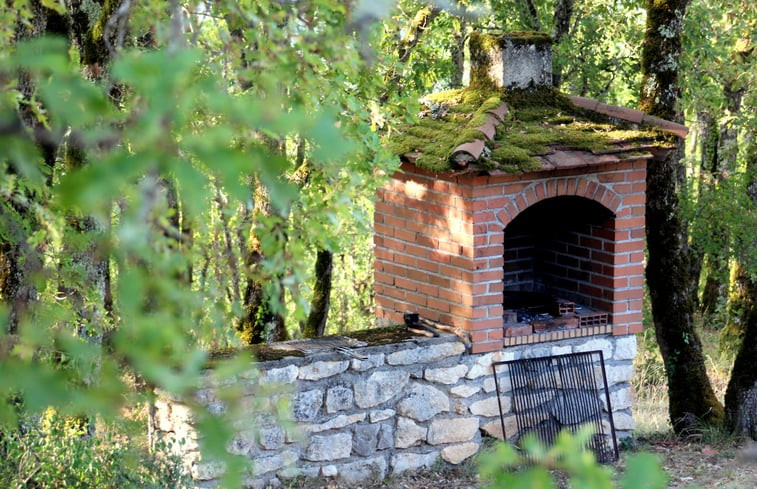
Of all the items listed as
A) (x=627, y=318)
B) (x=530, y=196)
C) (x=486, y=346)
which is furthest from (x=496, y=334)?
(x=627, y=318)

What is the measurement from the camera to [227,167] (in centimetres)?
133

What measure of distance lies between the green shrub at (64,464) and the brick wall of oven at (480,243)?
7.12ft

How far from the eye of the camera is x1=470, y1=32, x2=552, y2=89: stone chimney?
21.7 feet

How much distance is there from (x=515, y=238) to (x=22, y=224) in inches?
147

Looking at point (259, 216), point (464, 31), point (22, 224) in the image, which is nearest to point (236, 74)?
point (259, 216)

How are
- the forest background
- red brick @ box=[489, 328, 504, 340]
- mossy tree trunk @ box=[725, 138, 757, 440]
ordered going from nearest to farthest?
1. the forest background
2. red brick @ box=[489, 328, 504, 340]
3. mossy tree trunk @ box=[725, 138, 757, 440]

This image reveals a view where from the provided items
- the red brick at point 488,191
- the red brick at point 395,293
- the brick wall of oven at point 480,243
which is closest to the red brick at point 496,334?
the brick wall of oven at point 480,243

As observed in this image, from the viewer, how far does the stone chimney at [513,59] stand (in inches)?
260

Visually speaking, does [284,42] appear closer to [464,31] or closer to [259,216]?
[259,216]

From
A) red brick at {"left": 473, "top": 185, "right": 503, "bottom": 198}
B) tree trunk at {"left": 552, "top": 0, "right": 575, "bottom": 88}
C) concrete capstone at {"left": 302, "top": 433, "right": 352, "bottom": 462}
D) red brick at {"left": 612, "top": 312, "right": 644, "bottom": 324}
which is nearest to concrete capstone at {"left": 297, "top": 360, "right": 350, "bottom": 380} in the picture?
concrete capstone at {"left": 302, "top": 433, "right": 352, "bottom": 462}

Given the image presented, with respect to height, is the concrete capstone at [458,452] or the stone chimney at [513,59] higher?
the stone chimney at [513,59]

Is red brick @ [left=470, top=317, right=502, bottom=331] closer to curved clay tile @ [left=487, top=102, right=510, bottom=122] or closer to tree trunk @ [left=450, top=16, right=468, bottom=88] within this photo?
curved clay tile @ [left=487, top=102, right=510, bottom=122]

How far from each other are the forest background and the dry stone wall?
51cm

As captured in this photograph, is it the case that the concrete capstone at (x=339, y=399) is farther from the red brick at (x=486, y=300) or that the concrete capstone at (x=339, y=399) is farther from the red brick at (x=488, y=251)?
the red brick at (x=488, y=251)
